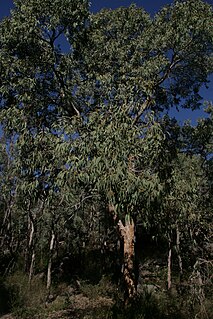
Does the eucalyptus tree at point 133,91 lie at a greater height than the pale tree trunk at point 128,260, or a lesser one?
greater

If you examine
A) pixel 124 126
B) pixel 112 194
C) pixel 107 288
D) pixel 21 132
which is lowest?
pixel 107 288

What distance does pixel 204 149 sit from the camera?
556 inches

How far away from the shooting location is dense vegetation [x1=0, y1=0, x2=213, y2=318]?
7629 mm

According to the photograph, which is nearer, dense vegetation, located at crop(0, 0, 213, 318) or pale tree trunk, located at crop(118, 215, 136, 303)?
dense vegetation, located at crop(0, 0, 213, 318)

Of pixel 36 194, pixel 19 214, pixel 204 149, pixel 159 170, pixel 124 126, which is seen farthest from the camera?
pixel 19 214

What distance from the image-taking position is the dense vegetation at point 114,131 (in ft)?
25.0

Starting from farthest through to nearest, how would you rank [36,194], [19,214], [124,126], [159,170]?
[19,214] < [36,194] < [159,170] < [124,126]

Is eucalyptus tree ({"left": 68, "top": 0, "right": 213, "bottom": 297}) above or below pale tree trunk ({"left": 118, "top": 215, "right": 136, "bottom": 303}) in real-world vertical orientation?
above

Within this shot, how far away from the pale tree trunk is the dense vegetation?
1.3 inches

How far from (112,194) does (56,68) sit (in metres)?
5.82

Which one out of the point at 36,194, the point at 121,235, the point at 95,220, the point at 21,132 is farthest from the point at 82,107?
the point at 95,220

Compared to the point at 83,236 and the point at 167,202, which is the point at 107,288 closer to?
the point at 167,202

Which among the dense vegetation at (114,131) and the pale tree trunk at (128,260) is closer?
the dense vegetation at (114,131)

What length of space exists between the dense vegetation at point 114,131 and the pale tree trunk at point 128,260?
0.11 ft
